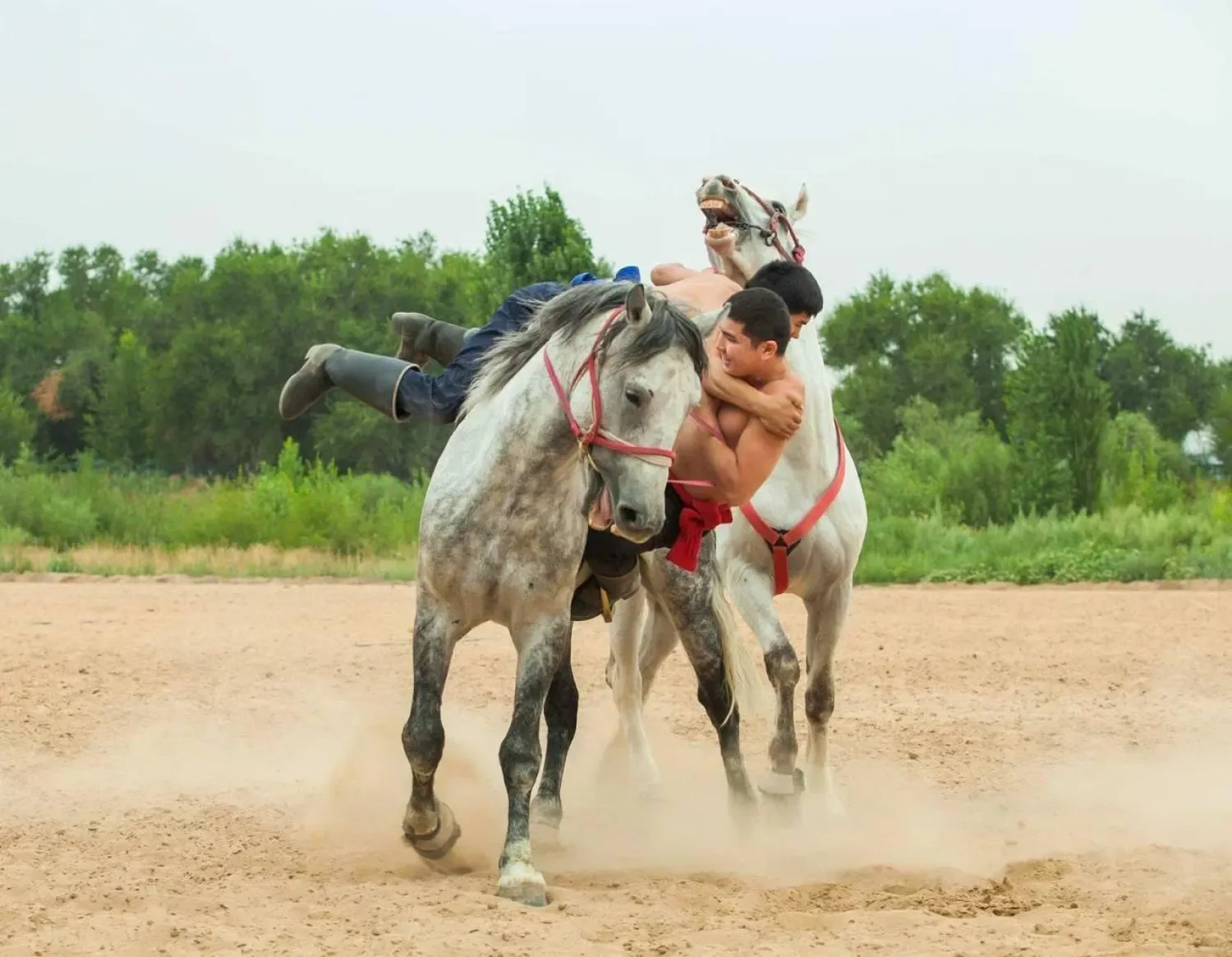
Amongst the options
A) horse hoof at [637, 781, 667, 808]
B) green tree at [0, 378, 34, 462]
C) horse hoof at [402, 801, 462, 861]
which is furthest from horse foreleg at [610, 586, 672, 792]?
green tree at [0, 378, 34, 462]

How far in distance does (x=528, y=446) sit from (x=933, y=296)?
53473mm

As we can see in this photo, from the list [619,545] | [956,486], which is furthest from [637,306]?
[956,486]

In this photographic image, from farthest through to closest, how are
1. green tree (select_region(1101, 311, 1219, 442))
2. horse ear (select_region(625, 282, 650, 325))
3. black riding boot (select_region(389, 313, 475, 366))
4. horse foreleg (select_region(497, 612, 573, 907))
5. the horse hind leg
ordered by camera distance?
1. green tree (select_region(1101, 311, 1219, 442))
2. black riding boot (select_region(389, 313, 475, 366))
3. the horse hind leg
4. horse foreleg (select_region(497, 612, 573, 907))
5. horse ear (select_region(625, 282, 650, 325))

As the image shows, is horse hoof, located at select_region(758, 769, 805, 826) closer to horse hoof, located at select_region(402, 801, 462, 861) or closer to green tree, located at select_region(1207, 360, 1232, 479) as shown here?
horse hoof, located at select_region(402, 801, 462, 861)

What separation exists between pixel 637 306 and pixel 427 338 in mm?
2050

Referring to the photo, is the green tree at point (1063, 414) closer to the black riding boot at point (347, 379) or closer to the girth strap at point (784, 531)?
the girth strap at point (784, 531)

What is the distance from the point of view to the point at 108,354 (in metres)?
49.0

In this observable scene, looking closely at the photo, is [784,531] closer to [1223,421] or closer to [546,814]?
[546,814]

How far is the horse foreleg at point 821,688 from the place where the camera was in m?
6.62

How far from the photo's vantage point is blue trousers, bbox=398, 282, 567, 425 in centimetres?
572

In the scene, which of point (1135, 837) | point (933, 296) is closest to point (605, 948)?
point (1135, 837)

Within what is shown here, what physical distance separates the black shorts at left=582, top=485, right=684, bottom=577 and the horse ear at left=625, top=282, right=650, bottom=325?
78 cm

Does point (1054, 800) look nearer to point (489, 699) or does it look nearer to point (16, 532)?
point (489, 699)

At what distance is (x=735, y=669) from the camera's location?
6336 mm
